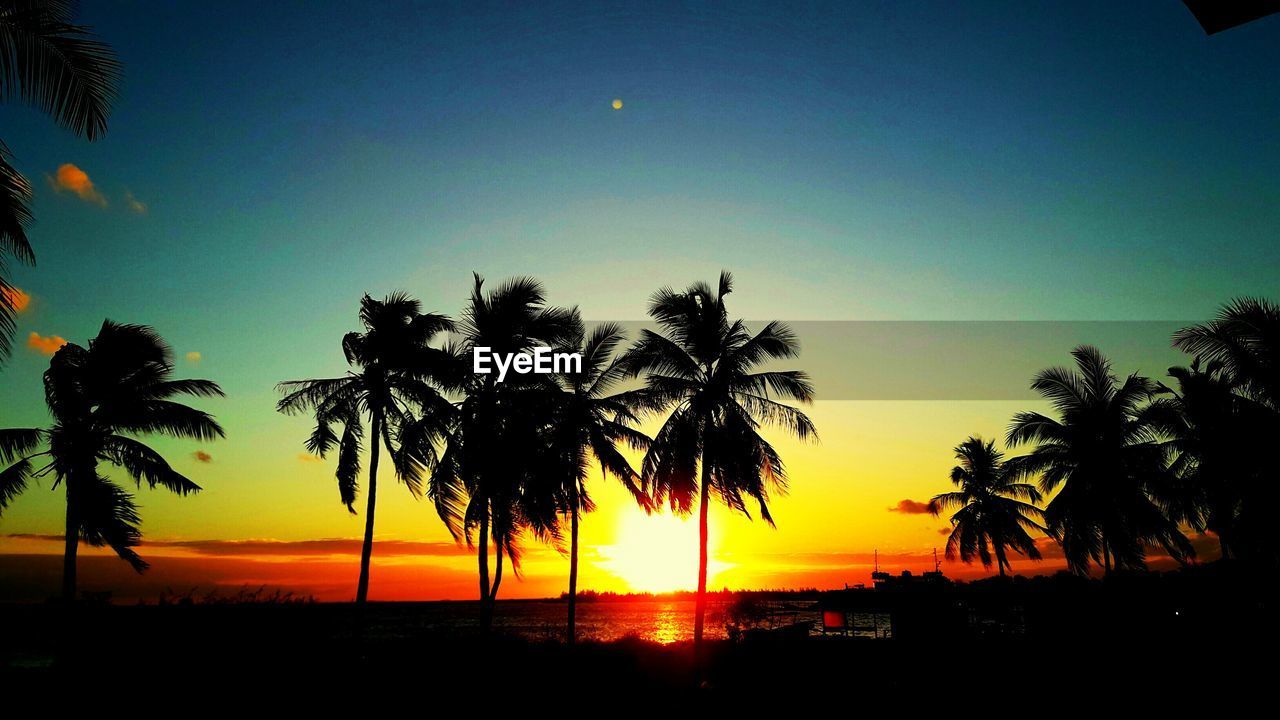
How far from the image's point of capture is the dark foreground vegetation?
43.1 ft

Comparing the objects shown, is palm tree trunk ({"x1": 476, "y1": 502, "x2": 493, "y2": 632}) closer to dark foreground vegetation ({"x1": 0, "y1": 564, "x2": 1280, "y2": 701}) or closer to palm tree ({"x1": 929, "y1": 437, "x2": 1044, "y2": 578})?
dark foreground vegetation ({"x1": 0, "y1": 564, "x2": 1280, "y2": 701})

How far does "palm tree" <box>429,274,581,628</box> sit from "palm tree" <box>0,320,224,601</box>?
8273mm

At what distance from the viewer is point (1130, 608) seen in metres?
22.2

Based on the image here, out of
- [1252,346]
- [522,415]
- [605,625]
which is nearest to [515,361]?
[522,415]

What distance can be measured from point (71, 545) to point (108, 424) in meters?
3.71

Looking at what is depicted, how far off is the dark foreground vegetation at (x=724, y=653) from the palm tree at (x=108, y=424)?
7.76ft

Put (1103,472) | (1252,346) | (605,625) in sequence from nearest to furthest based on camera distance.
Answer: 1. (1252,346)
2. (1103,472)
3. (605,625)

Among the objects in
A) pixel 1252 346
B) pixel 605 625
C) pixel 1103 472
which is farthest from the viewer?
pixel 605 625

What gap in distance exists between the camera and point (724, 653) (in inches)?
826

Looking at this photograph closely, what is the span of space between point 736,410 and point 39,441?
67.1 feet

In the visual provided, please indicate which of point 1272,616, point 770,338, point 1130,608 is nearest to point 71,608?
point 770,338

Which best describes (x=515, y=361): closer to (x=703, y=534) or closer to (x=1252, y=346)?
(x=703, y=534)

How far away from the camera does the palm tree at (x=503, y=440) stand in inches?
861

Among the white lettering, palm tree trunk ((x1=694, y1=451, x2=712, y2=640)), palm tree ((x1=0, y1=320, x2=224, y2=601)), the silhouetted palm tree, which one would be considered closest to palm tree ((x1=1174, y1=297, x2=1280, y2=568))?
the silhouetted palm tree
